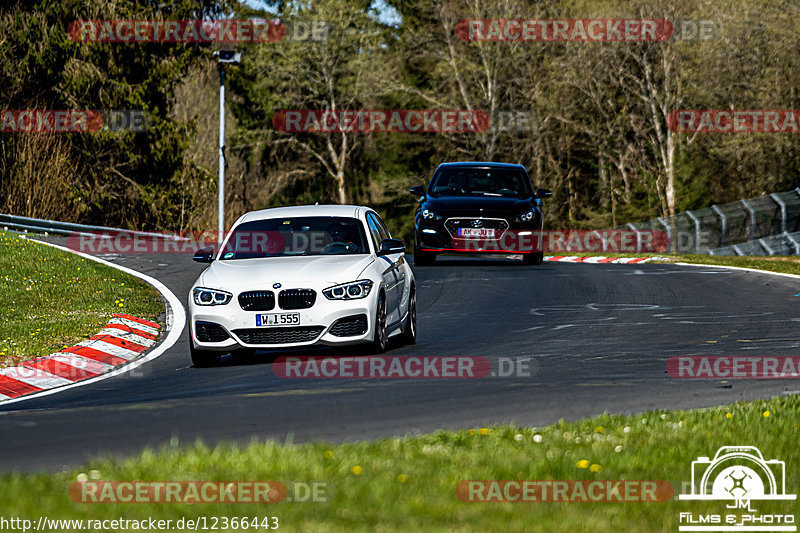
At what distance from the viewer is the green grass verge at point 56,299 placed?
14.4 meters

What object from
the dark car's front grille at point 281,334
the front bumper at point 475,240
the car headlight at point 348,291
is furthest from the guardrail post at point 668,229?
the dark car's front grille at point 281,334

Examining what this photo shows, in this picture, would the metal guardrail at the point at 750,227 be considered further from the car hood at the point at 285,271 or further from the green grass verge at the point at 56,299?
the car hood at the point at 285,271

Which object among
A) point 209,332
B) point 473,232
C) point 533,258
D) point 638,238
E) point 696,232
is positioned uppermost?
point 473,232

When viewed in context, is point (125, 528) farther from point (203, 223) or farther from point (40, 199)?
point (203, 223)

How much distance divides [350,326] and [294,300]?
60 centimetres

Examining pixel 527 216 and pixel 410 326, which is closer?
pixel 410 326

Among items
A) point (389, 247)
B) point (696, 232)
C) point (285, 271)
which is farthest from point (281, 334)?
point (696, 232)

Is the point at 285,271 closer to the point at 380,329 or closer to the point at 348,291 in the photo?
the point at 348,291

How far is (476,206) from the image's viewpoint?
75.9 feet

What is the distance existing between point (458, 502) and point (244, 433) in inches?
96.2

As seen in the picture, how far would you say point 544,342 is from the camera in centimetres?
1369

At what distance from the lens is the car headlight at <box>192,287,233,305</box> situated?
12.1 metres

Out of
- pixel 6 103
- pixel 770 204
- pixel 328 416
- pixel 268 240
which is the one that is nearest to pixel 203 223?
pixel 6 103

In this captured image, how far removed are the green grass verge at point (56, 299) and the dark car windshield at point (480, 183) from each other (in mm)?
6387
